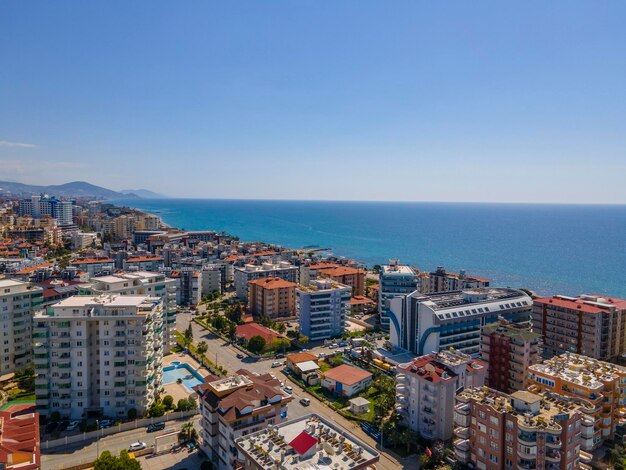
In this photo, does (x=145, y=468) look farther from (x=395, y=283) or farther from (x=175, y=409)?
(x=395, y=283)

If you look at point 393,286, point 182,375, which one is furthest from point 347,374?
point 393,286

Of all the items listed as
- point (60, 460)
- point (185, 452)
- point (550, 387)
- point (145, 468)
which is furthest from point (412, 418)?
point (60, 460)

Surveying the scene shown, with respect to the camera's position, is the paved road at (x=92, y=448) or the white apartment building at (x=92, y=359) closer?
the paved road at (x=92, y=448)

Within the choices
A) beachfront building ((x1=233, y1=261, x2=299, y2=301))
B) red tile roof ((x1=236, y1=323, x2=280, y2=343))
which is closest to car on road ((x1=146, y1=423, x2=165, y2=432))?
red tile roof ((x1=236, y1=323, x2=280, y2=343))

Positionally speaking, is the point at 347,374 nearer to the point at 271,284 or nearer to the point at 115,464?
the point at 115,464

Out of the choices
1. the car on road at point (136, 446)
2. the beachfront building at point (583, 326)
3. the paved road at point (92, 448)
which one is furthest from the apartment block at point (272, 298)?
the car on road at point (136, 446)

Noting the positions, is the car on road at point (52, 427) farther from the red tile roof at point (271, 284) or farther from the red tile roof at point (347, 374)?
the red tile roof at point (271, 284)

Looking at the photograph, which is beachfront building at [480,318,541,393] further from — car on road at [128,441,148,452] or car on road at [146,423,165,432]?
car on road at [128,441,148,452]
